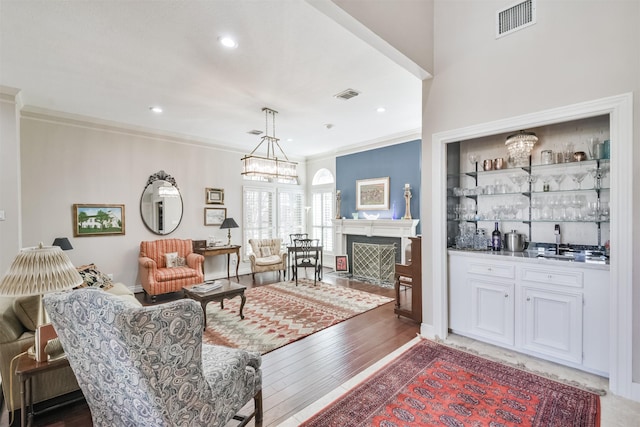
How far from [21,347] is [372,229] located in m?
5.63

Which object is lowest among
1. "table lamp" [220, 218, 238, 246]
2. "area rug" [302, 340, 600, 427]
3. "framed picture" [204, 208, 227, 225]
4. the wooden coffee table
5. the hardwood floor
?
the hardwood floor

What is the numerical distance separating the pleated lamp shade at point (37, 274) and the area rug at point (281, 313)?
1.84m

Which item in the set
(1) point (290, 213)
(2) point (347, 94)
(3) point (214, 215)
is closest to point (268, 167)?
(2) point (347, 94)

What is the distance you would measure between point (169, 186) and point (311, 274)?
3.57 meters

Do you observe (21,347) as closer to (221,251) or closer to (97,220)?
(97,220)

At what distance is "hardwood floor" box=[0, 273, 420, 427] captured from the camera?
2.12 meters

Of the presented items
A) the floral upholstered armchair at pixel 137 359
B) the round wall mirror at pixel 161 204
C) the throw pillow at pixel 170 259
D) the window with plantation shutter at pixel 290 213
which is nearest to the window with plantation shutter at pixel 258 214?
the window with plantation shutter at pixel 290 213

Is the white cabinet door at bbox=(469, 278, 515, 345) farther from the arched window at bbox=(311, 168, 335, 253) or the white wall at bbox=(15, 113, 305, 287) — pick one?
the white wall at bbox=(15, 113, 305, 287)

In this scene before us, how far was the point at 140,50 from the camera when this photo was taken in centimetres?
292

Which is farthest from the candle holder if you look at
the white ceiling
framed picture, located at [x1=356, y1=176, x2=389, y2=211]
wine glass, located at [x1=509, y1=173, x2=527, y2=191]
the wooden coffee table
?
the wooden coffee table

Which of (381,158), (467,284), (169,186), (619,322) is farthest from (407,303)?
(169,186)

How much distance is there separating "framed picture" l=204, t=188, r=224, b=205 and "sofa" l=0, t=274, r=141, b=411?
4.16m

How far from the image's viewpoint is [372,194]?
22.2 ft

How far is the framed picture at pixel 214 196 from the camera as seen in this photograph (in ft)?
20.9
